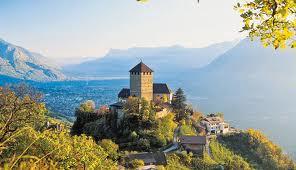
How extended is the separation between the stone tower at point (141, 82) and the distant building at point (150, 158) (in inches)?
492

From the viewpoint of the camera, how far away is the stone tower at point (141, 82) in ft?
180

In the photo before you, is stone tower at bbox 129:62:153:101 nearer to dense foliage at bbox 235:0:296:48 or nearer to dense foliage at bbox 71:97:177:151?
dense foliage at bbox 71:97:177:151

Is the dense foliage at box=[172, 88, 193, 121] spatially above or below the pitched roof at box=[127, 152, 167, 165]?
above

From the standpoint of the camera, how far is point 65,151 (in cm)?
1686

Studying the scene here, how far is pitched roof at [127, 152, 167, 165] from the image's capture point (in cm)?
4222

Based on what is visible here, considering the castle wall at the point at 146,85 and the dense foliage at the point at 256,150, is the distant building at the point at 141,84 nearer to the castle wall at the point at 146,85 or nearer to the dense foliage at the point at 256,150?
the castle wall at the point at 146,85

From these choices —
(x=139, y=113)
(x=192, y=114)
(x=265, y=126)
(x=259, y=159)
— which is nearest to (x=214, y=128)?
(x=192, y=114)

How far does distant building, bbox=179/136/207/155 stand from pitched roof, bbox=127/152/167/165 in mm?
5369

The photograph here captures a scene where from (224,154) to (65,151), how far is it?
38.3 m

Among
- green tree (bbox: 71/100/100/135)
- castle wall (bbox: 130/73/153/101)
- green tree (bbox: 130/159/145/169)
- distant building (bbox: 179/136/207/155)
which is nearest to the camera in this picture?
green tree (bbox: 130/159/145/169)

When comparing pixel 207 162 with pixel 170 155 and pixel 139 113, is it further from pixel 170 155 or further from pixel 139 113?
pixel 139 113

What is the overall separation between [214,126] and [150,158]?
72.0ft

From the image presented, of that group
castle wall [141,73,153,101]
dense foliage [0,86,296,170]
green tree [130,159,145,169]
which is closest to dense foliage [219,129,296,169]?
dense foliage [0,86,296,170]

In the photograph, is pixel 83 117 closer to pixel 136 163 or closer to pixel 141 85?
pixel 141 85
